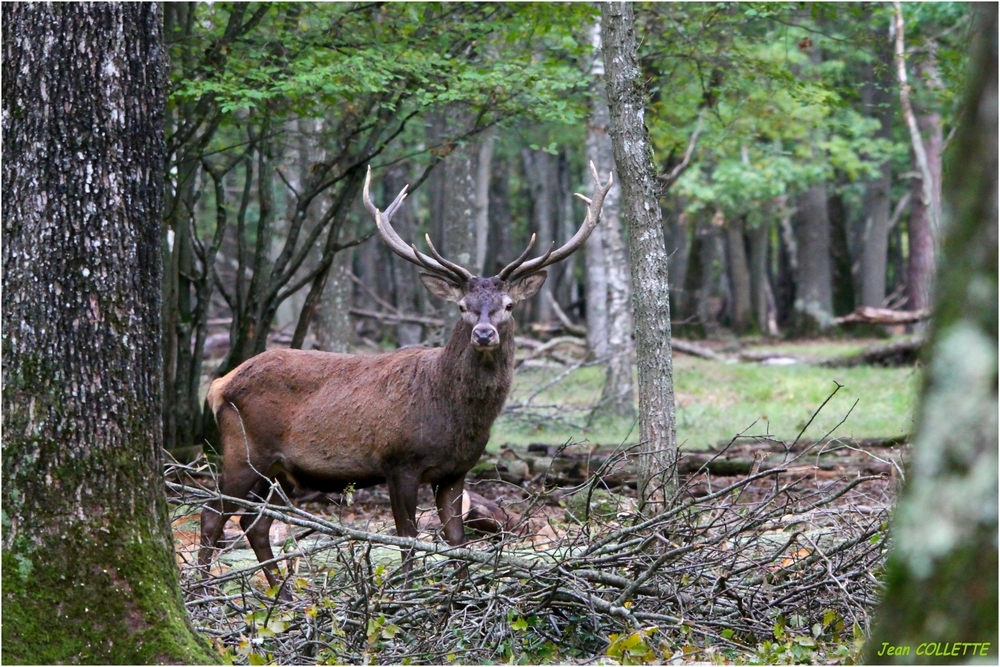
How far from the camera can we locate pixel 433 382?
7.19 metres

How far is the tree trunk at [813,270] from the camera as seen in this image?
25.5 m

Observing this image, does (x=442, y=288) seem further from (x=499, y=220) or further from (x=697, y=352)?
(x=499, y=220)

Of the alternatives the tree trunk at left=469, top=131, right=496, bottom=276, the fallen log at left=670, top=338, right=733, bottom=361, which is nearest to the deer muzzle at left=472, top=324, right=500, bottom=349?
the tree trunk at left=469, top=131, right=496, bottom=276

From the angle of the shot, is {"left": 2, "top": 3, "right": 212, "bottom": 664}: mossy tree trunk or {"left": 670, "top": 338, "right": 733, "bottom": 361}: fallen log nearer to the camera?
{"left": 2, "top": 3, "right": 212, "bottom": 664}: mossy tree trunk

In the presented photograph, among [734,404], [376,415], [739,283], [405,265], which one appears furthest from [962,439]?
[739,283]

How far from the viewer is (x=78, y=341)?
4121mm

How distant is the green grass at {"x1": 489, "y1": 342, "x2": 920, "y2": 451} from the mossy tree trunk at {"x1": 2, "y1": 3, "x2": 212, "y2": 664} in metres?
6.17

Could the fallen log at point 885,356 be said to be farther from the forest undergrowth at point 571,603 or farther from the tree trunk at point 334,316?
the forest undergrowth at point 571,603

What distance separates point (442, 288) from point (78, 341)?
364cm

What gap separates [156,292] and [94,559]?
1.12m

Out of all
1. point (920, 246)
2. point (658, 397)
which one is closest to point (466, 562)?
point (658, 397)

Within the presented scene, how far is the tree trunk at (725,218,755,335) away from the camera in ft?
93.1

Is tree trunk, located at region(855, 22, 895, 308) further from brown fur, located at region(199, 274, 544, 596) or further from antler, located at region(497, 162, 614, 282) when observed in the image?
brown fur, located at region(199, 274, 544, 596)

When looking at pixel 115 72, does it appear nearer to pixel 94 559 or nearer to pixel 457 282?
pixel 94 559
